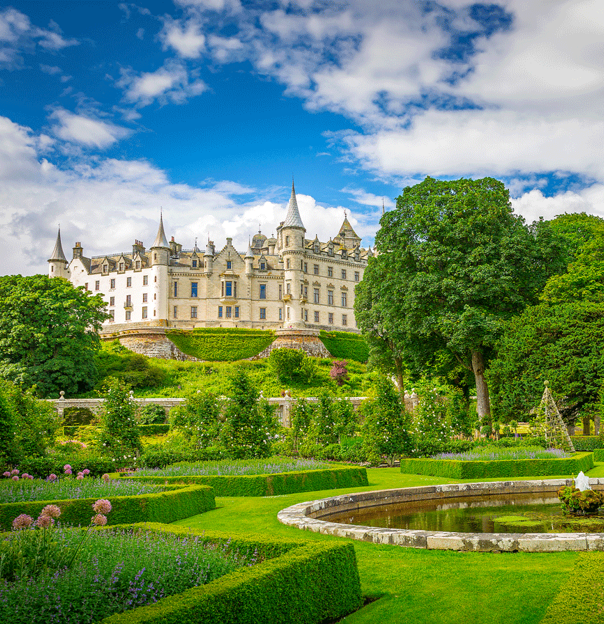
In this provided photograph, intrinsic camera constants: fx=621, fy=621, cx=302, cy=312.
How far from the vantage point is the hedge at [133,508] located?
8961mm

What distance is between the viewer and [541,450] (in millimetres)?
17875

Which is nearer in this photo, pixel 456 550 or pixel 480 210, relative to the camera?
pixel 456 550

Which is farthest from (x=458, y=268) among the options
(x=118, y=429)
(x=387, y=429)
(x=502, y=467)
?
(x=118, y=429)

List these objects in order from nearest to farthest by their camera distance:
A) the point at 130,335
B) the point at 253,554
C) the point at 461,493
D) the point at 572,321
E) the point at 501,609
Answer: the point at 501,609
the point at 253,554
the point at 461,493
the point at 572,321
the point at 130,335

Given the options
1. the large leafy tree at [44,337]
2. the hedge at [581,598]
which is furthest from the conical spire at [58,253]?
the hedge at [581,598]

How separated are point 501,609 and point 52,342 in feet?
128

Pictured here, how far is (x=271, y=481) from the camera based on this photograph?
13438mm

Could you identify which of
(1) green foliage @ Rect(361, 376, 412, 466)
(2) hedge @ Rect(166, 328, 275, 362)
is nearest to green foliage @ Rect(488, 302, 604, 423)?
(1) green foliage @ Rect(361, 376, 412, 466)

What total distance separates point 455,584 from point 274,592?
6.89 ft

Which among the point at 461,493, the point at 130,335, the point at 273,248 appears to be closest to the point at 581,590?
the point at 461,493

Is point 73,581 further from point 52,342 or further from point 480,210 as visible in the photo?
point 52,342

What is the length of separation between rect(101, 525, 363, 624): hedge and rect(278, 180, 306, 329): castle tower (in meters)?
63.1

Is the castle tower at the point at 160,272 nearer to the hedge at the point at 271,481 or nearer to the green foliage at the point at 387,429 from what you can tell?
the green foliage at the point at 387,429

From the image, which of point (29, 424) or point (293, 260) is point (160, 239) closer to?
point (293, 260)
